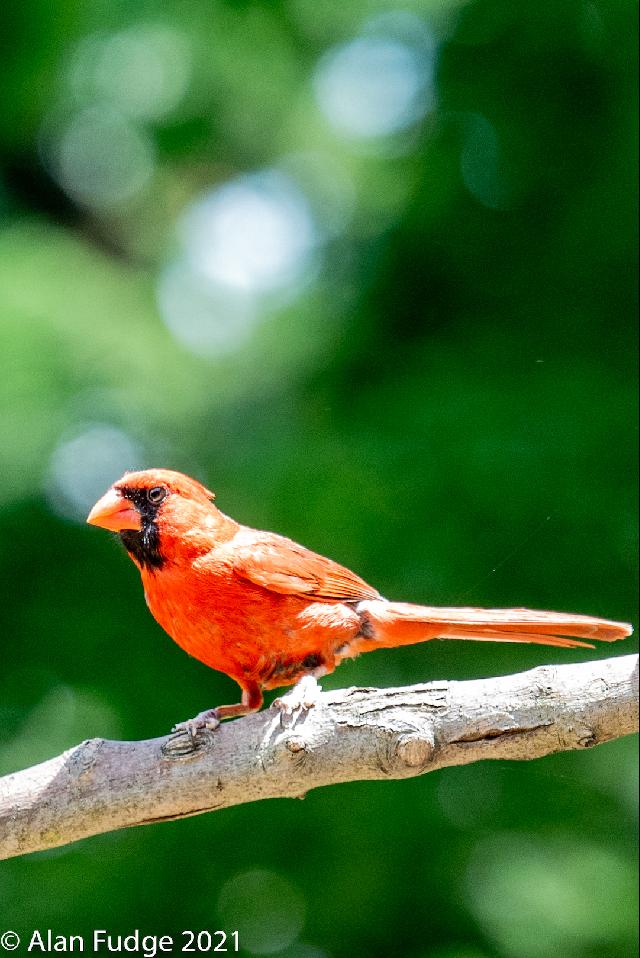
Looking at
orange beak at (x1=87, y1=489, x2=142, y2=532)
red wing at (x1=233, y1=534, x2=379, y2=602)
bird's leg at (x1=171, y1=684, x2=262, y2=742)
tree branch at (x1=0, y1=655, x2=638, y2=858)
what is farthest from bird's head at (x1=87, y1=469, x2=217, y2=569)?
tree branch at (x1=0, y1=655, x2=638, y2=858)

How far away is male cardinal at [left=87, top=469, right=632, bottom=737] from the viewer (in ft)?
10.7

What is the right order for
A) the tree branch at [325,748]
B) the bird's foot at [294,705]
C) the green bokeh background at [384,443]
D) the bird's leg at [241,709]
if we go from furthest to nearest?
the green bokeh background at [384,443]
the bird's leg at [241,709]
the bird's foot at [294,705]
the tree branch at [325,748]

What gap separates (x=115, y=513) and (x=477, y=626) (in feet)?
3.54

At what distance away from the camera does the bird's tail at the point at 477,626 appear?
3.02m

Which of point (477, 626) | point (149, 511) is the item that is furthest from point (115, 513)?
point (477, 626)

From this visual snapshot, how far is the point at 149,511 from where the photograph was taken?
3.41 metres

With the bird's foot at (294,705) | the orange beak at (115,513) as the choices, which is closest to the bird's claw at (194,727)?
the bird's foot at (294,705)

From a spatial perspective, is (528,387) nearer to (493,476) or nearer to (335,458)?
(493,476)

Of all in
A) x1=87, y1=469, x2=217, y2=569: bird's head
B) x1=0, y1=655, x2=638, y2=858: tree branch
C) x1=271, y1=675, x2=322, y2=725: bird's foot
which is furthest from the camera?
x1=87, y1=469, x2=217, y2=569: bird's head

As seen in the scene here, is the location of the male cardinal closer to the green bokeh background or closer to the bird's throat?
the bird's throat

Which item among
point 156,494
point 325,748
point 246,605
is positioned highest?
point 156,494

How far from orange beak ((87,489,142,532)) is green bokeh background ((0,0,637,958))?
196cm

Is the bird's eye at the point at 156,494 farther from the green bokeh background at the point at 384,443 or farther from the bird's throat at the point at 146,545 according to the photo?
the green bokeh background at the point at 384,443

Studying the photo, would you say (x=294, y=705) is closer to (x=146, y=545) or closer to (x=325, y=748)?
(x=325, y=748)
